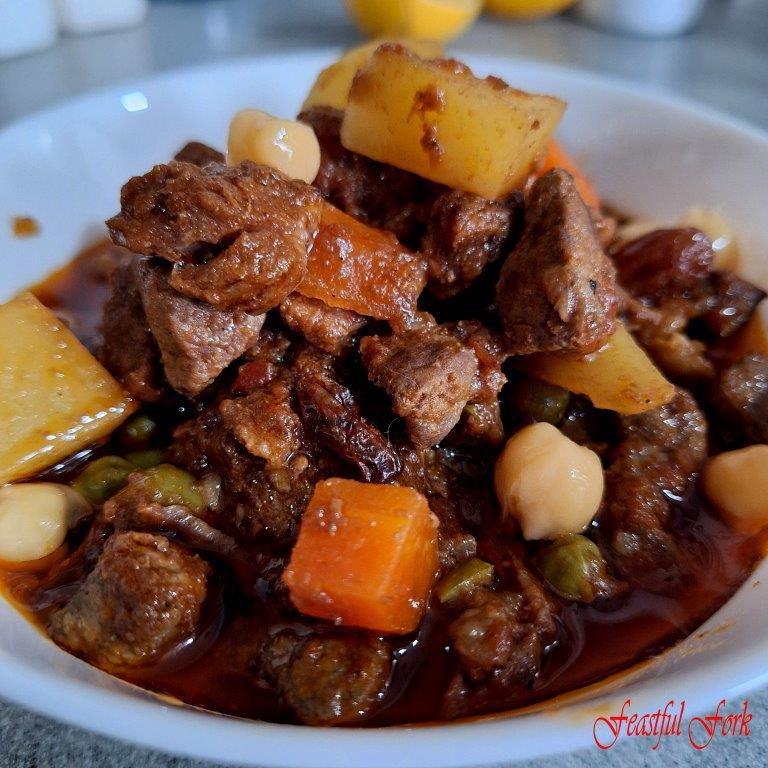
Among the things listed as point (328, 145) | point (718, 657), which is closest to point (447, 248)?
point (328, 145)

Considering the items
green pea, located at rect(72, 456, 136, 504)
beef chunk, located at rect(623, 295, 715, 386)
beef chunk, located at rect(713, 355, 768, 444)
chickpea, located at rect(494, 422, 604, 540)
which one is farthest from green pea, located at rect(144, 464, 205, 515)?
beef chunk, located at rect(713, 355, 768, 444)

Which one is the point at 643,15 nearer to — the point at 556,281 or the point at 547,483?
the point at 556,281

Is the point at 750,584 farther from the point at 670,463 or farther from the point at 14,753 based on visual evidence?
the point at 14,753

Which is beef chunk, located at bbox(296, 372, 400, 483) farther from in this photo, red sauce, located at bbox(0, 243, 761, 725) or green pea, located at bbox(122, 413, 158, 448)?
green pea, located at bbox(122, 413, 158, 448)

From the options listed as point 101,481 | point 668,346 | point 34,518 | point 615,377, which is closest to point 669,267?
point 668,346

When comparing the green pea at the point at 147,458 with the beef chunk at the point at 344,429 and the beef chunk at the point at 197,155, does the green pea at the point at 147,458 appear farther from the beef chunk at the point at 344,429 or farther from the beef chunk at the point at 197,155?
the beef chunk at the point at 197,155
